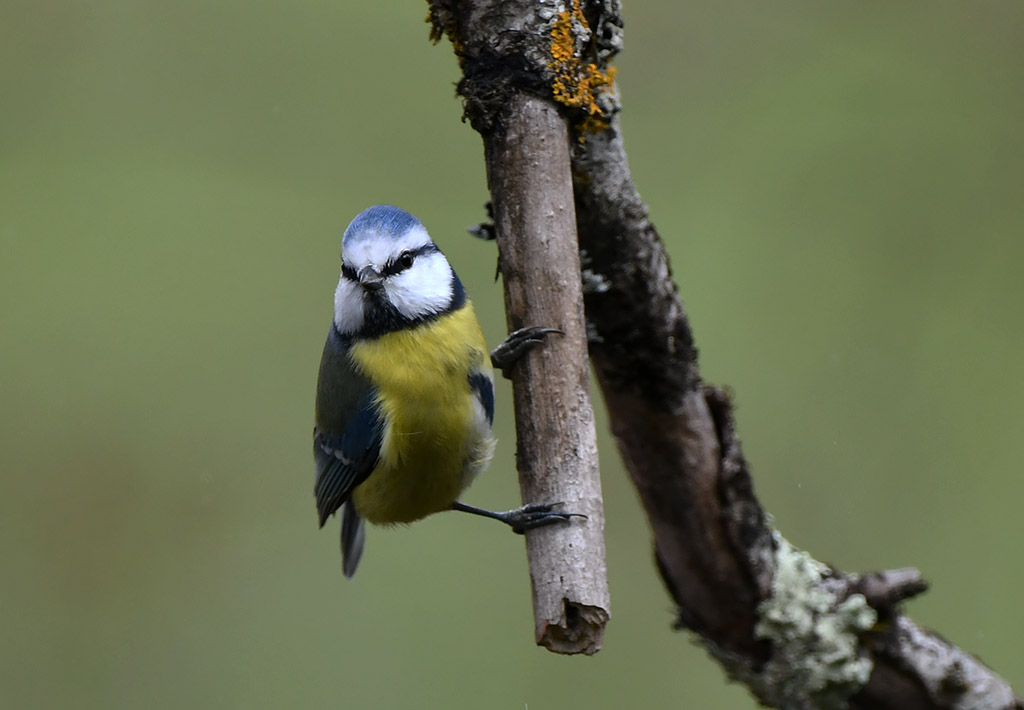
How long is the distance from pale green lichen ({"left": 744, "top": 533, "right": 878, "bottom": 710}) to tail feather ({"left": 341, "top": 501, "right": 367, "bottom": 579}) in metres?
0.77

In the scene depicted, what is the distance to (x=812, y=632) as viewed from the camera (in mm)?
1425

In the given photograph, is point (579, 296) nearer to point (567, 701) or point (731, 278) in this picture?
point (731, 278)

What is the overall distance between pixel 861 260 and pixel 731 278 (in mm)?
281

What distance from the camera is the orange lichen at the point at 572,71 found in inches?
45.6

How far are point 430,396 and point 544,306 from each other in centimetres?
30

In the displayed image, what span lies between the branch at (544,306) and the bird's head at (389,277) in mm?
191

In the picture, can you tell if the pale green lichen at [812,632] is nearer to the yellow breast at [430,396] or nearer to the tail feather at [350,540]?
the yellow breast at [430,396]

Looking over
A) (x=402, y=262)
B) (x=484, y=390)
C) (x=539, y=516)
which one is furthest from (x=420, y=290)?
(x=539, y=516)

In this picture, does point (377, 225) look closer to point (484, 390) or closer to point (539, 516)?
point (484, 390)

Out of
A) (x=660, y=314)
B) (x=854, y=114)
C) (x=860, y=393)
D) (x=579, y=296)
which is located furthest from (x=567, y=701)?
(x=854, y=114)

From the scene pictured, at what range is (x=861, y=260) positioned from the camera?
2078mm

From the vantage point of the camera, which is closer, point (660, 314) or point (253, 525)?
point (660, 314)

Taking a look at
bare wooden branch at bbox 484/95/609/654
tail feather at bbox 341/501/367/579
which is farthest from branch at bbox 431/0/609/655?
tail feather at bbox 341/501/367/579

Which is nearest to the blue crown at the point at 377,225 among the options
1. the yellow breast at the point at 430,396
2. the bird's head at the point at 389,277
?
the bird's head at the point at 389,277
